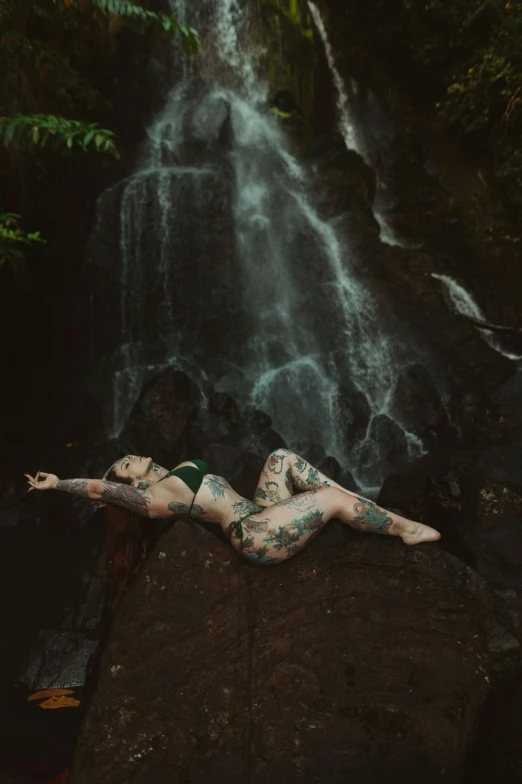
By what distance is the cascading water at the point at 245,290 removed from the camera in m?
9.63

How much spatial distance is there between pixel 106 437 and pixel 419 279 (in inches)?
228

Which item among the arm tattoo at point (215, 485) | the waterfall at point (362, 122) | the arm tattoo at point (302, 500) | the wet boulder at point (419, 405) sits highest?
the waterfall at point (362, 122)

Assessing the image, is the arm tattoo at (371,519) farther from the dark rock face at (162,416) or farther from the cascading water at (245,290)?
the cascading water at (245,290)

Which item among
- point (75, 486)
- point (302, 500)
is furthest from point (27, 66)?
point (302, 500)

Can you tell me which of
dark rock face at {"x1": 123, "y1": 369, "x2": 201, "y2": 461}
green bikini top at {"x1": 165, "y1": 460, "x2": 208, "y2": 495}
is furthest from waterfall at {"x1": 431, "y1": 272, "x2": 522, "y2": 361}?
green bikini top at {"x1": 165, "y1": 460, "x2": 208, "y2": 495}

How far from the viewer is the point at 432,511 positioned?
17.8 feet

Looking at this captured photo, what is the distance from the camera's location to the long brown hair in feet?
11.8

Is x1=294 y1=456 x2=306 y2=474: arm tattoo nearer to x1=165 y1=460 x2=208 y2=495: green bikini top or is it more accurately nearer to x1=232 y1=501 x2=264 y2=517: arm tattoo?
x1=232 y1=501 x2=264 y2=517: arm tattoo

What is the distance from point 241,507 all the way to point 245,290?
7.25m

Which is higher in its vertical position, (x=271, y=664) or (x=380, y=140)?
(x=380, y=140)

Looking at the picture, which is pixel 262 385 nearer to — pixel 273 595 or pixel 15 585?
pixel 15 585

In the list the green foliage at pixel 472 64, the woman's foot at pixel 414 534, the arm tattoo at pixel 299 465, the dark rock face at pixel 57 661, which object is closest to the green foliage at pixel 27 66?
the arm tattoo at pixel 299 465

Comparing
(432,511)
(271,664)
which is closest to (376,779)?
(271,664)

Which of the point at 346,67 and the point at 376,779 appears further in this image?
the point at 346,67
